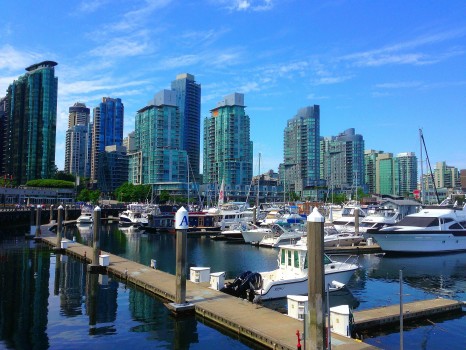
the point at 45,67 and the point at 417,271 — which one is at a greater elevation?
the point at 45,67

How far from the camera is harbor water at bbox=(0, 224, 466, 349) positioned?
1773 centimetres

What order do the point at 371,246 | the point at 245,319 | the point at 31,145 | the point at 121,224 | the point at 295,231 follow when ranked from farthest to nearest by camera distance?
the point at 31,145 → the point at 121,224 → the point at 295,231 → the point at 371,246 → the point at 245,319

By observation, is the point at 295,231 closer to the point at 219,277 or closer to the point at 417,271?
the point at 417,271

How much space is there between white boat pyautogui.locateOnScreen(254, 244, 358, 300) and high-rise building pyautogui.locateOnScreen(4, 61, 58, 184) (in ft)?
536

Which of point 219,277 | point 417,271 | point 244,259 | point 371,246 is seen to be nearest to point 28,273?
point 219,277

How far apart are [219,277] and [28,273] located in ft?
56.4

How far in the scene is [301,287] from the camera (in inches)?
968

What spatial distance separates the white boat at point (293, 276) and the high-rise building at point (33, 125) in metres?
164

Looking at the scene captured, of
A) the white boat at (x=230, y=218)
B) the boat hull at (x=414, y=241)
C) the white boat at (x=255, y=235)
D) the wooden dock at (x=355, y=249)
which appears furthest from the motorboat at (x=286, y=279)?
the white boat at (x=230, y=218)

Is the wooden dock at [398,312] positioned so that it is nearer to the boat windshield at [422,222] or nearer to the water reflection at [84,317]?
the water reflection at [84,317]

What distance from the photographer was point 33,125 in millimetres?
167625

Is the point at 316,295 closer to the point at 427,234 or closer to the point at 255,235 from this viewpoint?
the point at 427,234

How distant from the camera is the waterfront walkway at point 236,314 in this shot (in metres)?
15.2

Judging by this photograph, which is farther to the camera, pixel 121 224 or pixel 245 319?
pixel 121 224
